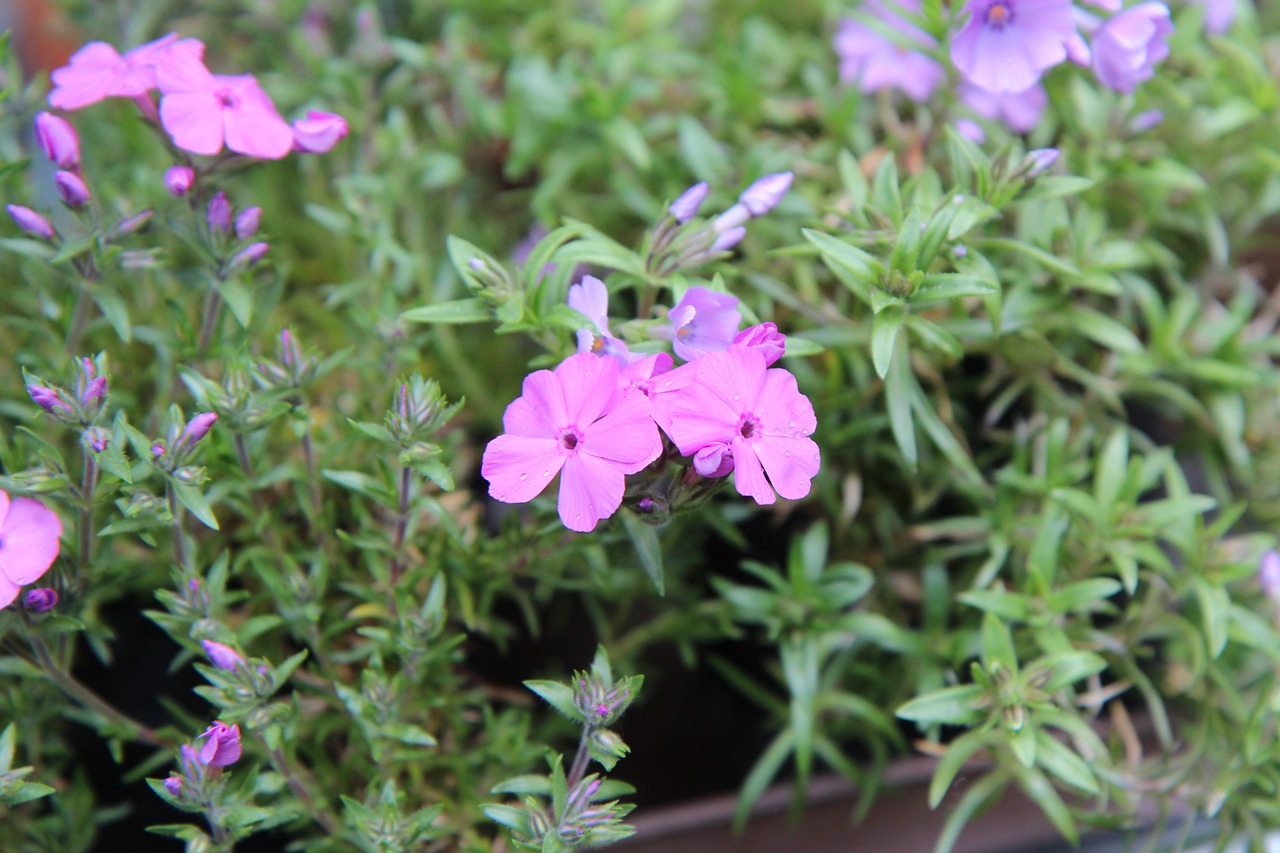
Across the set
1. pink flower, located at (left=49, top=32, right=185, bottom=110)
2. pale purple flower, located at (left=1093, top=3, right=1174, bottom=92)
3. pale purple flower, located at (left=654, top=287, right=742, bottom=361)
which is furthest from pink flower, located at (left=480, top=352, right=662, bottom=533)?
pale purple flower, located at (left=1093, top=3, right=1174, bottom=92)

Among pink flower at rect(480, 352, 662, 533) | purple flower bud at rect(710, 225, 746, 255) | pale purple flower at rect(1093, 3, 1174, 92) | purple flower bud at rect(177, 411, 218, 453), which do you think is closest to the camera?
pink flower at rect(480, 352, 662, 533)

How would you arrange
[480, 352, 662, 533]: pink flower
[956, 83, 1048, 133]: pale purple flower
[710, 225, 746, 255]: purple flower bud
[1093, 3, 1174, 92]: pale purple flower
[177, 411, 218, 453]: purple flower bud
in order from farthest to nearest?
[956, 83, 1048, 133]: pale purple flower < [1093, 3, 1174, 92]: pale purple flower < [710, 225, 746, 255]: purple flower bud < [177, 411, 218, 453]: purple flower bud < [480, 352, 662, 533]: pink flower

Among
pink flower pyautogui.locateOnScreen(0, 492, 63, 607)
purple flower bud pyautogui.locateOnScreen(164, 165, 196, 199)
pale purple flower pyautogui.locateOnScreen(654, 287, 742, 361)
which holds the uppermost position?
purple flower bud pyautogui.locateOnScreen(164, 165, 196, 199)

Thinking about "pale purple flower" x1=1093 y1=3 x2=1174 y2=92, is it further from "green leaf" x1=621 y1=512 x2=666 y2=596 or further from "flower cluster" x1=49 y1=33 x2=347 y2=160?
"flower cluster" x1=49 y1=33 x2=347 y2=160

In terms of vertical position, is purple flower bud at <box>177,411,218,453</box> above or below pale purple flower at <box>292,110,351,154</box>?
below

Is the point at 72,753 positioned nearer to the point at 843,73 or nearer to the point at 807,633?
the point at 807,633

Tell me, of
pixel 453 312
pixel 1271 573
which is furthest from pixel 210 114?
pixel 1271 573

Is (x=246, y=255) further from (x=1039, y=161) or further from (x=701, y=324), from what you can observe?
(x=1039, y=161)

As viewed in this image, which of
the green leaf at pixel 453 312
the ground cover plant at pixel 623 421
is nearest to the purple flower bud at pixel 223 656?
the ground cover plant at pixel 623 421
